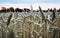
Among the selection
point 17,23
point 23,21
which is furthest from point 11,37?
point 23,21

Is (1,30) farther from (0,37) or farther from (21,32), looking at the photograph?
(21,32)

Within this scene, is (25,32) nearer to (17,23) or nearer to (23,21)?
(17,23)

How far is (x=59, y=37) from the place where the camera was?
184 inches

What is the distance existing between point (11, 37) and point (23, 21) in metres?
6.21

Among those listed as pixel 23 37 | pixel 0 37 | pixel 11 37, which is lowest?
pixel 23 37

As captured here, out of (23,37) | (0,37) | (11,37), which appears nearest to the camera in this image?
(11,37)

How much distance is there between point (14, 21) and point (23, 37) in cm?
106

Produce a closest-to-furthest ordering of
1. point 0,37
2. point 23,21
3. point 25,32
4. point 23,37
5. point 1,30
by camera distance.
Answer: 1. point 1,30
2. point 0,37
3. point 25,32
4. point 23,37
5. point 23,21

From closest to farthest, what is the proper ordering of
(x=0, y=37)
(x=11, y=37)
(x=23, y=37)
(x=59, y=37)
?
(x=11, y=37), (x=0, y=37), (x=59, y=37), (x=23, y=37)

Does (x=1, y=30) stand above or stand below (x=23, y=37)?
above

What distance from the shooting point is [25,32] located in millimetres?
5008

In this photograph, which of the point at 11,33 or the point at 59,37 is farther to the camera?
the point at 59,37

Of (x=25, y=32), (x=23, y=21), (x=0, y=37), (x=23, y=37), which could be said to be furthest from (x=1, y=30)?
(x=23, y=21)

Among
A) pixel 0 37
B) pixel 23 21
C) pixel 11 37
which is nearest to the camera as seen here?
pixel 11 37
